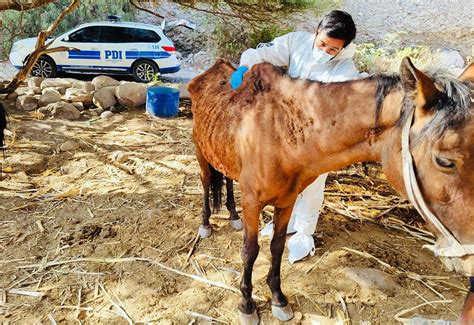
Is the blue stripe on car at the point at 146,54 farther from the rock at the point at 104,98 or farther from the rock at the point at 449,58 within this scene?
the rock at the point at 449,58

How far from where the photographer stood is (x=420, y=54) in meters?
11.8

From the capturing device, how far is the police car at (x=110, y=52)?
34.3 ft

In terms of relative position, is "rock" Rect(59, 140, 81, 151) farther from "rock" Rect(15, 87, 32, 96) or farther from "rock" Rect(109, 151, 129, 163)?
"rock" Rect(15, 87, 32, 96)

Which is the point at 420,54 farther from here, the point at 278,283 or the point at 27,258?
the point at 27,258

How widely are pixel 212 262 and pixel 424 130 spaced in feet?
7.34

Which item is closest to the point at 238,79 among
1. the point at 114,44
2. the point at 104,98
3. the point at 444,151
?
the point at 444,151

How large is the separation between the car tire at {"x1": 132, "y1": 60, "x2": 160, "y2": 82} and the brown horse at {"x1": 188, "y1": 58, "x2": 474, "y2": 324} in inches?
331

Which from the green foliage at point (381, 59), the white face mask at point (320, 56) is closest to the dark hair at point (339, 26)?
the white face mask at point (320, 56)

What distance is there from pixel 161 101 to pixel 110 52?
15.8 ft

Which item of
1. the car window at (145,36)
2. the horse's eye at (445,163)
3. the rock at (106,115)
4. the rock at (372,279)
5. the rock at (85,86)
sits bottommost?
the rock at (372,279)

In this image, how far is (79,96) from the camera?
746 centimetres

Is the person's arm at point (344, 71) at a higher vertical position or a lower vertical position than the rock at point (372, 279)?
higher

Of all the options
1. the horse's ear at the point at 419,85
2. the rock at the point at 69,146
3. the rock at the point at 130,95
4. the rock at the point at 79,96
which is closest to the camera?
the horse's ear at the point at 419,85

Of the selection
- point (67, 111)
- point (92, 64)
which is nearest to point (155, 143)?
point (67, 111)
